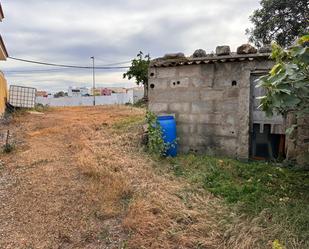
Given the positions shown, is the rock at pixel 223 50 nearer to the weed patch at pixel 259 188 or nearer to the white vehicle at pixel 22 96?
the weed patch at pixel 259 188

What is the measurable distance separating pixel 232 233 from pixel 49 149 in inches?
189

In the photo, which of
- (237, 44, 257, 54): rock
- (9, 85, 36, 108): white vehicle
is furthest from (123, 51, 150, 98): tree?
(237, 44, 257, 54): rock

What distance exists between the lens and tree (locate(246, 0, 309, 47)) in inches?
553

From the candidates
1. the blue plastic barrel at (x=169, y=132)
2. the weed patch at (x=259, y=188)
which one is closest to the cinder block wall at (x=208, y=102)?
the blue plastic barrel at (x=169, y=132)

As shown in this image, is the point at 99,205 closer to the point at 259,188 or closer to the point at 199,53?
the point at 259,188

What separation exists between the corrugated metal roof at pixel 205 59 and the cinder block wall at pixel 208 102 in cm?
7

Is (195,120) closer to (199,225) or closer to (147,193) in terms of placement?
(147,193)

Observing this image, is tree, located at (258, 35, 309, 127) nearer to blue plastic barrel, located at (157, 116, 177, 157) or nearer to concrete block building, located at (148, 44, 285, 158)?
concrete block building, located at (148, 44, 285, 158)

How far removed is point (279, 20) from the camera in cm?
1437

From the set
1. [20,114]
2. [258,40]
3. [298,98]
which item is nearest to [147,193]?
[298,98]

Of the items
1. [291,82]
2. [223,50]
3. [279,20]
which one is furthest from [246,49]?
[279,20]

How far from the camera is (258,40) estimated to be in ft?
49.3

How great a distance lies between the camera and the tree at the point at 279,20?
46.1ft

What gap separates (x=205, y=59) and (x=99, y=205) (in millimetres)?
3322
